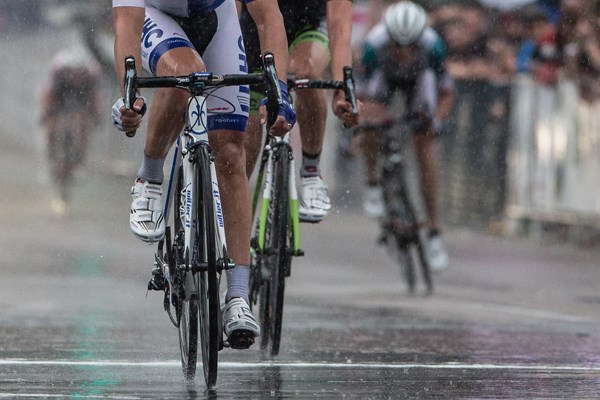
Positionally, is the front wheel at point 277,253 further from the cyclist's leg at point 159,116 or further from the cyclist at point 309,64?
the cyclist's leg at point 159,116

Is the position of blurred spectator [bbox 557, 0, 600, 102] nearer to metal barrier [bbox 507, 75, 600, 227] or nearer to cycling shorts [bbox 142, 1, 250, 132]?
metal barrier [bbox 507, 75, 600, 227]

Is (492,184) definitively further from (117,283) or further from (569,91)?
(117,283)

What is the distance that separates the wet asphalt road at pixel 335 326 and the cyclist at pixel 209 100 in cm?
56

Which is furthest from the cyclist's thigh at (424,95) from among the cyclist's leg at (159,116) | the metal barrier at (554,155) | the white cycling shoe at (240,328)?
the white cycling shoe at (240,328)

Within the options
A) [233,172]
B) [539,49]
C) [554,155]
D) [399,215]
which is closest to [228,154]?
[233,172]

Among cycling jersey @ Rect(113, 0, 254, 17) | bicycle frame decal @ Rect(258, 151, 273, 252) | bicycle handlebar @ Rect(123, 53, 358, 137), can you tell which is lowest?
bicycle frame decal @ Rect(258, 151, 273, 252)

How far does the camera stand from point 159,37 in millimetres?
8016

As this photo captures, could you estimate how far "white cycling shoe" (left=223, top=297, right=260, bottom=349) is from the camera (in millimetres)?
7637

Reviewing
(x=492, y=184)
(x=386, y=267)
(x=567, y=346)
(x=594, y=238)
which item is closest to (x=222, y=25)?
(x=567, y=346)

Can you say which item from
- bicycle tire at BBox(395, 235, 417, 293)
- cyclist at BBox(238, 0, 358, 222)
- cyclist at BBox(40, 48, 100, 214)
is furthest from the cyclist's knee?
cyclist at BBox(40, 48, 100, 214)

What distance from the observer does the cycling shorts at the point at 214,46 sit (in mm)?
7965

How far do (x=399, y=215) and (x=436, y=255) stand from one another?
444 mm

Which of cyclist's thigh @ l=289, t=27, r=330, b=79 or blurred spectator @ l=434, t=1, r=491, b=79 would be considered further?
blurred spectator @ l=434, t=1, r=491, b=79

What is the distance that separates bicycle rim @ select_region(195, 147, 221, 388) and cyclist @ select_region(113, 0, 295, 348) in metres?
0.22
